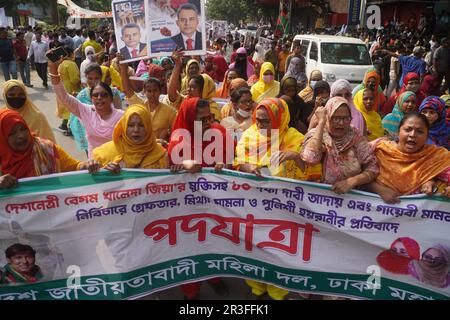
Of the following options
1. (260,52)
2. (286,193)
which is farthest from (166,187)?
(260,52)

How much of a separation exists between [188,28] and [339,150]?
223 cm

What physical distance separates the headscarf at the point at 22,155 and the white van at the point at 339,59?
865 centimetres

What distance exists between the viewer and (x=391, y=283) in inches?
102

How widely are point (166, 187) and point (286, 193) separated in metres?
0.81

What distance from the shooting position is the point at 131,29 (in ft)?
13.2

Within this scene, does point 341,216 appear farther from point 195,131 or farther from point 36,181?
point 36,181

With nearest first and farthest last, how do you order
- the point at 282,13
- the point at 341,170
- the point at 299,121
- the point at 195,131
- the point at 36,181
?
the point at 36,181 → the point at 341,170 → the point at 195,131 → the point at 299,121 → the point at 282,13

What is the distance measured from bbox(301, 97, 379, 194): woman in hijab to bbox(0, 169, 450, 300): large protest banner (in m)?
0.16

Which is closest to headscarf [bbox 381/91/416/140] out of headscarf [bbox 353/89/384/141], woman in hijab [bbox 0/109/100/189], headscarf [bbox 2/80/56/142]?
headscarf [bbox 353/89/384/141]

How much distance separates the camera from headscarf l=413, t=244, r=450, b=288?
2.48 m

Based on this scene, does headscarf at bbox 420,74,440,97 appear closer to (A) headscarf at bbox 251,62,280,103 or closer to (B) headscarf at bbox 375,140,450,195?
(A) headscarf at bbox 251,62,280,103

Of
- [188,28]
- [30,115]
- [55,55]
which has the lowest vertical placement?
[30,115]

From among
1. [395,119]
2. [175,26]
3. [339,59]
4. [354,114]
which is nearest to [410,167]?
[354,114]

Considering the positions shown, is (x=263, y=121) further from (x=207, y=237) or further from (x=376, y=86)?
(x=376, y=86)
